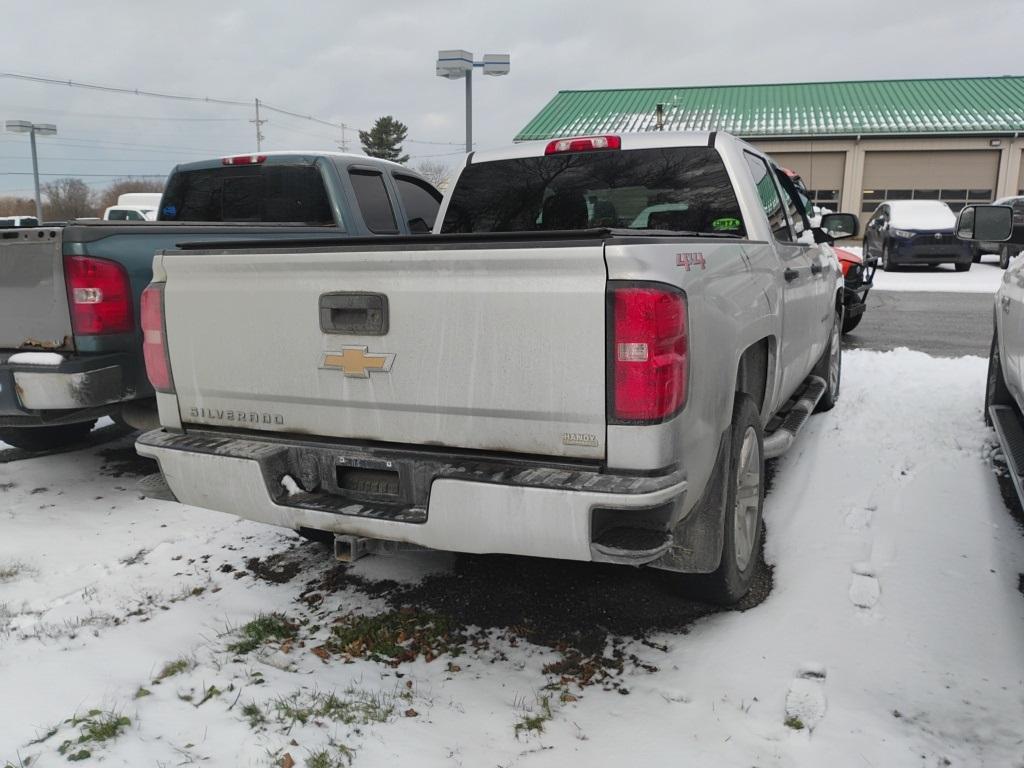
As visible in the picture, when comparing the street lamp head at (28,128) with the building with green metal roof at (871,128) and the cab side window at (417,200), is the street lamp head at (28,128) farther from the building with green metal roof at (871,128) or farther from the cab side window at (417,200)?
the cab side window at (417,200)

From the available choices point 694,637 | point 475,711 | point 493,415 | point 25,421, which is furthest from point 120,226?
point 694,637

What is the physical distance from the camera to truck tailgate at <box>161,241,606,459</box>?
2510 mm

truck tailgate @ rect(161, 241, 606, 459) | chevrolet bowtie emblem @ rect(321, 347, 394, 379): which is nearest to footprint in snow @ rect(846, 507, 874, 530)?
truck tailgate @ rect(161, 241, 606, 459)

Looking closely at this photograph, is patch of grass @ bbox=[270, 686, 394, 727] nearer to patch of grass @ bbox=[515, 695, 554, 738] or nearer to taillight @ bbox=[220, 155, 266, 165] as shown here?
patch of grass @ bbox=[515, 695, 554, 738]

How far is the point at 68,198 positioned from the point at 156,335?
272ft

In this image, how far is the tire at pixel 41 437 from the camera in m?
5.66

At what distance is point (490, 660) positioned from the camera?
3.13m

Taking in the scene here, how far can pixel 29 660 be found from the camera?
3033 millimetres

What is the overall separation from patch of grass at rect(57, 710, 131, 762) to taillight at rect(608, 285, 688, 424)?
1.87 m

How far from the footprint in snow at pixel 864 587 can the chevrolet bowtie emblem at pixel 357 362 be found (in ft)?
7.34

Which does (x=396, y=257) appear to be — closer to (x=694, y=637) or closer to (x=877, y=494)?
(x=694, y=637)

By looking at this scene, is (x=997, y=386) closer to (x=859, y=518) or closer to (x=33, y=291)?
(x=859, y=518)

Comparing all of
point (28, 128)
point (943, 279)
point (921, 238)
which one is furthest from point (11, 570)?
point (28, 128)

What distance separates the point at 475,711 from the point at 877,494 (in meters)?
2.91
